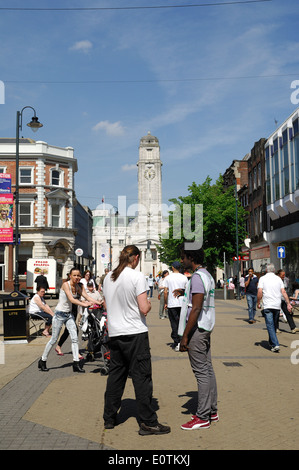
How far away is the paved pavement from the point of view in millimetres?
4793

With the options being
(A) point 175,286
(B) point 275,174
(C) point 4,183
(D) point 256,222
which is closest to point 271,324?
(A) point 175,286

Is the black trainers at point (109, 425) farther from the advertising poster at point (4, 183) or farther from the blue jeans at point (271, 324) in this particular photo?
the advertising poster at point (4, 183)

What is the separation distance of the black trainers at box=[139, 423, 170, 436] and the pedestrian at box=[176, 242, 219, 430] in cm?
21

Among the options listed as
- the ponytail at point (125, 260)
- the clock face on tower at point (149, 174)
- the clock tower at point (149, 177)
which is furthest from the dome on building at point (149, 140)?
the ponytail at point (125, 260)

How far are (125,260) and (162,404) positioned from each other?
206 cm

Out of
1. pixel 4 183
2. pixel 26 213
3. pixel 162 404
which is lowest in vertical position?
pixel 162 404

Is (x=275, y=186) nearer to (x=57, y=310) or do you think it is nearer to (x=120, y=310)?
(x=57, y=310)

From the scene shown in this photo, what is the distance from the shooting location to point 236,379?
25.5 feet

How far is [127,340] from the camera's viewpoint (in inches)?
209

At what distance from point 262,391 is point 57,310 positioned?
399 cm

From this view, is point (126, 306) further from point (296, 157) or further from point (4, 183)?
point (296, 157)

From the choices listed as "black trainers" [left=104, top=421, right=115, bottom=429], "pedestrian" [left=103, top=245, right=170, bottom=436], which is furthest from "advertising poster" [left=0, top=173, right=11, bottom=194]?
"black trainers" [left=104, top=421, right=115, bottom=429]

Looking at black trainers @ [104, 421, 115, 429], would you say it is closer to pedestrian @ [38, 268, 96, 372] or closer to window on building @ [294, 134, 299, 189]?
pedestrian @ [38, 268, 96, 372]

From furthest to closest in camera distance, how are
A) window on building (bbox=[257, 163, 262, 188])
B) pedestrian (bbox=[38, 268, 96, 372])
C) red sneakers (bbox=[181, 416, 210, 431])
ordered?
window on building (bbox=[257, 163, 262, 188]), pedestrian (bbox=[38, 268, 96, 372]), red sneakers (bbox=[181, 416, 210, 431])
